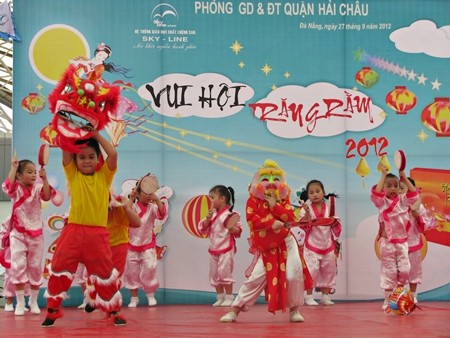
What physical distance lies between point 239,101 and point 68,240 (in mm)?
2760

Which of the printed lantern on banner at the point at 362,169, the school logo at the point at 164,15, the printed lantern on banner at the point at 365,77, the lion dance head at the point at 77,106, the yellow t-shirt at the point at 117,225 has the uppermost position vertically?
the school logo at the point at 164,15

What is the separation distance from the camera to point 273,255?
584 cm

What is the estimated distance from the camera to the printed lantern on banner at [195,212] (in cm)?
759

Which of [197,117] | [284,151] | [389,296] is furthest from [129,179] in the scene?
[389,296]

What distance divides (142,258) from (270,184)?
6.20 feet

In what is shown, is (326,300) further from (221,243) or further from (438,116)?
(438,116)

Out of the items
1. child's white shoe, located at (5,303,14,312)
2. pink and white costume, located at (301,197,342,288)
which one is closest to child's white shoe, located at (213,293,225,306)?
pink and white costume, located at (301,197,342,288)

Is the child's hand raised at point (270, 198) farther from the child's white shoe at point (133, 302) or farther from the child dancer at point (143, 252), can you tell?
the child's white shoe at point (133, 302)

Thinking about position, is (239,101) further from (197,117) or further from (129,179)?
(129,179)

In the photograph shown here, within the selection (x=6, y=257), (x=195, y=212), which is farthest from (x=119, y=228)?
(x=195, y=212)

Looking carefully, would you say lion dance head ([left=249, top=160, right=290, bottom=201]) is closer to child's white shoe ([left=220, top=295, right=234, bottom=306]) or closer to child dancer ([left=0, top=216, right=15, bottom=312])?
child's white shoe ([left=220, top=295, right=234, bottom=306])

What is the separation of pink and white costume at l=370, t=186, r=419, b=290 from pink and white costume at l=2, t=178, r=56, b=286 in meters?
2.76

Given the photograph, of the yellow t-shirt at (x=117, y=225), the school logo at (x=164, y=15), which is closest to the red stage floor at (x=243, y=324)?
the yellow t-shirt at (x=117, y=225)

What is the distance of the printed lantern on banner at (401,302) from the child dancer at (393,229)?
0.50 metres
